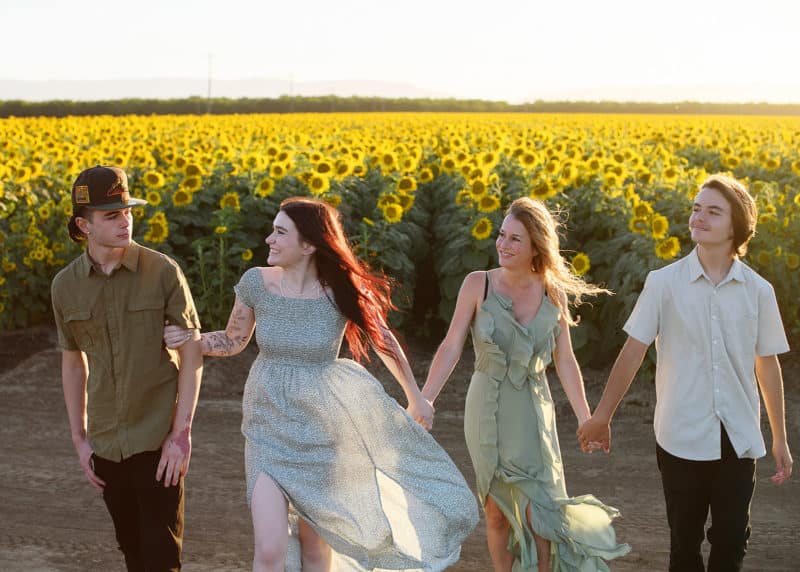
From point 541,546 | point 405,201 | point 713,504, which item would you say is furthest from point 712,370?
point 405,201

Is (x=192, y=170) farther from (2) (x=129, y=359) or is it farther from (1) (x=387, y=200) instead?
(2) (x=129, y=359)

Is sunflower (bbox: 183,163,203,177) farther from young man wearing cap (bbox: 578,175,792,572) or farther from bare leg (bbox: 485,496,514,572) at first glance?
young man wearing cap (bbox: 578,175,792,572)

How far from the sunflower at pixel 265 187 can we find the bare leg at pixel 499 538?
6.25 m

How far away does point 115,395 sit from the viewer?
405 cm

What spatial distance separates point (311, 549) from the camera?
4254 mm

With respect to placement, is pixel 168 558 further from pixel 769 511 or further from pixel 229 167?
pixel 229 167

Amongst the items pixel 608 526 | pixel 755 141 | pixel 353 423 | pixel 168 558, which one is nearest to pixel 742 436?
pixel 608 526

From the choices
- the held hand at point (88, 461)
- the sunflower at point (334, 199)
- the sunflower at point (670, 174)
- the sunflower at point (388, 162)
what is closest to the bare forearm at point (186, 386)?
the held hand at point (88, 461)

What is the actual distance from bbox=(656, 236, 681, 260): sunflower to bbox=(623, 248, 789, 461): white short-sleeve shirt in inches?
156

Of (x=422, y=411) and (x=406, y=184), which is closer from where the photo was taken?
(x=422, y=411)

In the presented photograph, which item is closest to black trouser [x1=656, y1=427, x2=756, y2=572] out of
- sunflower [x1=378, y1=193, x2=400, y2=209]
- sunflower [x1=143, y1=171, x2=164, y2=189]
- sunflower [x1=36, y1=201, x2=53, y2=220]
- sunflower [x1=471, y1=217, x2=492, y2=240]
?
sunflower [x1=471, y1=217, x2=492, y2=240]

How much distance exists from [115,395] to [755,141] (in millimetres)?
13987

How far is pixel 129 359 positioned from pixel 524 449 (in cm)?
152

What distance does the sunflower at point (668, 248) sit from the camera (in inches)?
319
